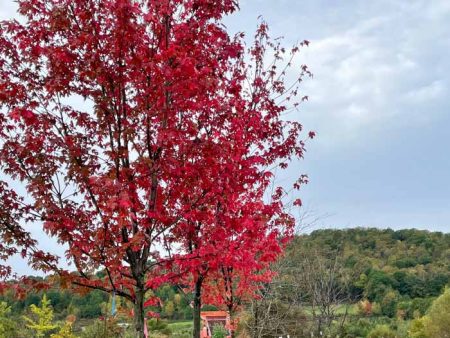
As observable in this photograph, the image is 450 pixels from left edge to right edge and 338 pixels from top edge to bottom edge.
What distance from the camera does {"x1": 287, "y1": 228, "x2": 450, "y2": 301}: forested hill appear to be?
113ft

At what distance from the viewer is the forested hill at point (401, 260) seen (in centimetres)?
3456

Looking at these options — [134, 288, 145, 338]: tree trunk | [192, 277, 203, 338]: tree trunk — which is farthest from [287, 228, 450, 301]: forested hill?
[134, 288, 145, 338]: tree trunk

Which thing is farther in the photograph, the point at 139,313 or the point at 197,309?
the point at 197,309

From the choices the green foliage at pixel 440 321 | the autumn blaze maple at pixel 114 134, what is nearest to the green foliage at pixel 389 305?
the green foliage at pixel 440 321

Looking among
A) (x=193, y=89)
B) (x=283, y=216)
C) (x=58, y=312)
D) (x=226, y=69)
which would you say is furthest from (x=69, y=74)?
(x=58, y=312)

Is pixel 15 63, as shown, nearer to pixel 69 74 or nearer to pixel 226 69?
pixel 69 74

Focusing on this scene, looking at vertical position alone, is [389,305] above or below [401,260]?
below

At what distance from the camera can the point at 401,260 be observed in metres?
40.1

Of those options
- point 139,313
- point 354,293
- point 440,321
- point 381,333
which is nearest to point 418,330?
point 440,321

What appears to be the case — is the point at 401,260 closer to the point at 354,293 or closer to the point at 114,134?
the point at 354,293

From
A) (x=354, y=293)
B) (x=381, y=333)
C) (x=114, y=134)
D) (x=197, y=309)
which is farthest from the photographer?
(x=381, y=333)

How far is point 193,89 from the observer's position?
512cm

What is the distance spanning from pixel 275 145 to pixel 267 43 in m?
1.95

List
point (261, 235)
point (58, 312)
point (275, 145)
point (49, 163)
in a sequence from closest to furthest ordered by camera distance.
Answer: point (49, 163) < point (261, 235) < point (275, 145) < point (58, 312)
